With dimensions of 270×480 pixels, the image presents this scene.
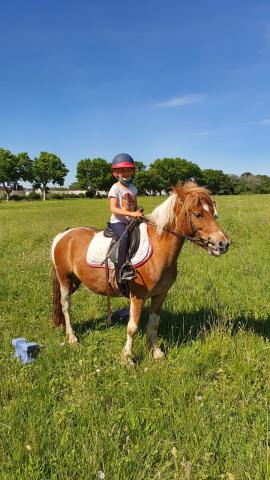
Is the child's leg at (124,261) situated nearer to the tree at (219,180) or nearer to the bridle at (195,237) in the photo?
the bridle at (195,237)

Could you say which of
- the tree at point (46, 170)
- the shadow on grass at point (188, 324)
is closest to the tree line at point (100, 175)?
the tree at point (46, 170)

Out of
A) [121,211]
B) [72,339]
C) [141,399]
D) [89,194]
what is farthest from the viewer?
[89,194]

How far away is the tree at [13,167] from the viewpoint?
103m

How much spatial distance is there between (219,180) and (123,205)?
150 meters

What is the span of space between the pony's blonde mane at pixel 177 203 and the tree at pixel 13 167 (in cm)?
10175

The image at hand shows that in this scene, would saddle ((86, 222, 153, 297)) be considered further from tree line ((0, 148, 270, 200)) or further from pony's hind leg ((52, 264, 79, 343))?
tree line ((0, 148, 270, 200))

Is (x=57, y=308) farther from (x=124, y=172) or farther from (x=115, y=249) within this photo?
(x=124, y=172)

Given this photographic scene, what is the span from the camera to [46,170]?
112312mm

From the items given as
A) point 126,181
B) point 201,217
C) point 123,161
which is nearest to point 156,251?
point 201,217

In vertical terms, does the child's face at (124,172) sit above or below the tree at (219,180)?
below

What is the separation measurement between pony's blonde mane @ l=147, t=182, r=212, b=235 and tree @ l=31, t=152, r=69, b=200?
110 metres

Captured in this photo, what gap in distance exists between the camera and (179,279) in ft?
31.6

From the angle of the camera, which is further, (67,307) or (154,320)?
(67,307)

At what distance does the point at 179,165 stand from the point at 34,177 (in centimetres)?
6305
